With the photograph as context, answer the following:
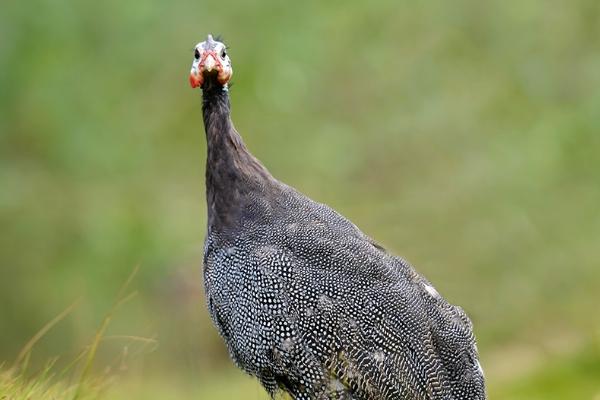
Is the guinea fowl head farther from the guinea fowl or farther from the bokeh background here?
the bokeh background

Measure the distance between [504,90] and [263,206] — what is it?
780cm

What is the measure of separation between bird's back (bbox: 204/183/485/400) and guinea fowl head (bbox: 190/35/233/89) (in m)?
0.57

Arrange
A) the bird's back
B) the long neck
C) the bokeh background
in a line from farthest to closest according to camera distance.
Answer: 1. the bokeh background
2. the long neck
3. the bird's back

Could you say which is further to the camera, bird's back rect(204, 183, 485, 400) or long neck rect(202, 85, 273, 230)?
long neck rect(202, 85, 273, 230)

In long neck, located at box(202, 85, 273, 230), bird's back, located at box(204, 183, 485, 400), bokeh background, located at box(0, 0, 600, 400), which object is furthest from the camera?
bokeh background, located at box(0, 0, 600, 400)

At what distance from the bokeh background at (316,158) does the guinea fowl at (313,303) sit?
2.39 meters

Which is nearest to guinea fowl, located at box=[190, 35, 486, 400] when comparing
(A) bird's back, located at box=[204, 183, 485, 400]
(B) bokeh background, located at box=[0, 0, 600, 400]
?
(A) bird's back, located at box=[204, 183, 485, 400]

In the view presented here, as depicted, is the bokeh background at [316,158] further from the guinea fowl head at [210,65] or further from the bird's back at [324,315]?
the guinea fowl head at [210,65]

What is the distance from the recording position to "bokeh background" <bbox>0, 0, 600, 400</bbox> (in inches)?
372

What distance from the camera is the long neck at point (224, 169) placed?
18.1 feet

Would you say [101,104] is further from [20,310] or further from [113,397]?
[113,397]

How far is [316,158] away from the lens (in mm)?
11344

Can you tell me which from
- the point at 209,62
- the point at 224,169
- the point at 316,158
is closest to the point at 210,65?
the point at 209,62

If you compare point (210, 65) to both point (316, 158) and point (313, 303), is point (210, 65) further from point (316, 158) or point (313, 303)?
point (316, 158)
